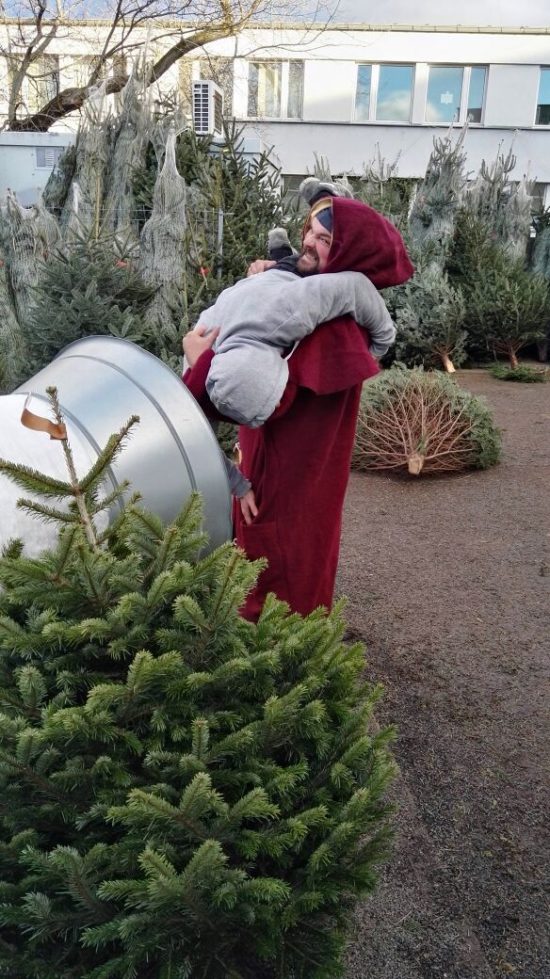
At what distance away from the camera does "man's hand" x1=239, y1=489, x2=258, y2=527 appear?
8.24ft

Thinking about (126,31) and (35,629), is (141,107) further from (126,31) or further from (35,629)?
(126,31)

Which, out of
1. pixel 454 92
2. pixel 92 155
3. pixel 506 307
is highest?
pixel 454 92

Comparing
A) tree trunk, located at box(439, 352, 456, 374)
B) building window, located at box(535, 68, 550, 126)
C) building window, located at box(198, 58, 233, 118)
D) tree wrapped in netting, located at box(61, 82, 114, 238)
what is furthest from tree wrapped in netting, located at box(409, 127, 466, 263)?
building window, located at box(535, 68, 550, 126)

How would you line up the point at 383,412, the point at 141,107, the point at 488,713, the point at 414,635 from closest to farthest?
the point at 488,713, the point at 414,635, the point at 383,412, the point at 141,107

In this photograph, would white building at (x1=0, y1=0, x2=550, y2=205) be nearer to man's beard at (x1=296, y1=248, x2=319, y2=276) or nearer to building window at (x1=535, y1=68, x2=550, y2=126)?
building window at (x1=535, y1=68, x2=550, y2=126)

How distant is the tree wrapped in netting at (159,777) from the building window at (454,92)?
22.6m

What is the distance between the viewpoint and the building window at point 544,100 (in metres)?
20.9

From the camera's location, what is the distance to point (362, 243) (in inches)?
88.1

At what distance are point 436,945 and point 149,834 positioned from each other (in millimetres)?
984

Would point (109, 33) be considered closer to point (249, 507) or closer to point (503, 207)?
point (503, 207)

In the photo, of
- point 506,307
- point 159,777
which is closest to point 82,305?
point 159,777

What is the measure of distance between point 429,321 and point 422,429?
526cm

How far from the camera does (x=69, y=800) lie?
1333mm

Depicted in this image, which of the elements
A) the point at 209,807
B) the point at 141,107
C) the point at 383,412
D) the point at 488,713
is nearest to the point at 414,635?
the point at 488,713
